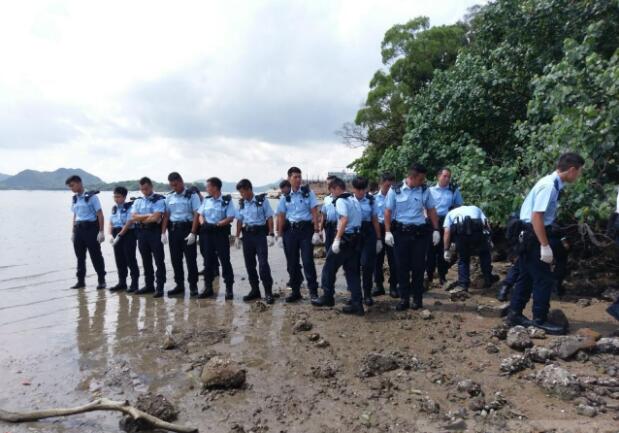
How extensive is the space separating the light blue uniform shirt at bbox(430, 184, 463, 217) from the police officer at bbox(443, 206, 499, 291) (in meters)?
0.29

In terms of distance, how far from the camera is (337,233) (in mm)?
5781

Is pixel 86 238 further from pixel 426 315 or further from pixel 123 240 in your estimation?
pixel 426 315

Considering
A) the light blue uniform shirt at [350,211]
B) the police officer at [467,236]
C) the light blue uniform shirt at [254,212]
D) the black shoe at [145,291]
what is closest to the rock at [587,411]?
the light blue uniform shirt at [350,211]

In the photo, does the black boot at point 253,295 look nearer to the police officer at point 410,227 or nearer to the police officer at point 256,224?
the police officer at point 256,224

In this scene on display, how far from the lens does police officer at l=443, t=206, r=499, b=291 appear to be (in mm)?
6492

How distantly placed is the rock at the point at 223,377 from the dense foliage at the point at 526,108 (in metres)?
4.62

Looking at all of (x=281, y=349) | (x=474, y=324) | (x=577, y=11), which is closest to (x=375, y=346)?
(x=281, y=349)

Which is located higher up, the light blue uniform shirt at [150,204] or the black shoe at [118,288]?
the light blue uniform shirt at [150,204]

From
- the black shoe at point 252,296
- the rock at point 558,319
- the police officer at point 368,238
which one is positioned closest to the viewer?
the rock at point 558,319

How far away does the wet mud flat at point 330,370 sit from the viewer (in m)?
3.22

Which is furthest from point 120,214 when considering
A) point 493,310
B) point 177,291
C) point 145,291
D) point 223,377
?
point 493,310

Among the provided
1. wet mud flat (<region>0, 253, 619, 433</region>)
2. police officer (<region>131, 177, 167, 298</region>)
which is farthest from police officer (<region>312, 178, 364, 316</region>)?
police officer (<region>131, 177, 167, 298</region>)

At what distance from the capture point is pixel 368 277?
21.3ft

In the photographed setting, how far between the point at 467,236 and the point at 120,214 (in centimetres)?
636
